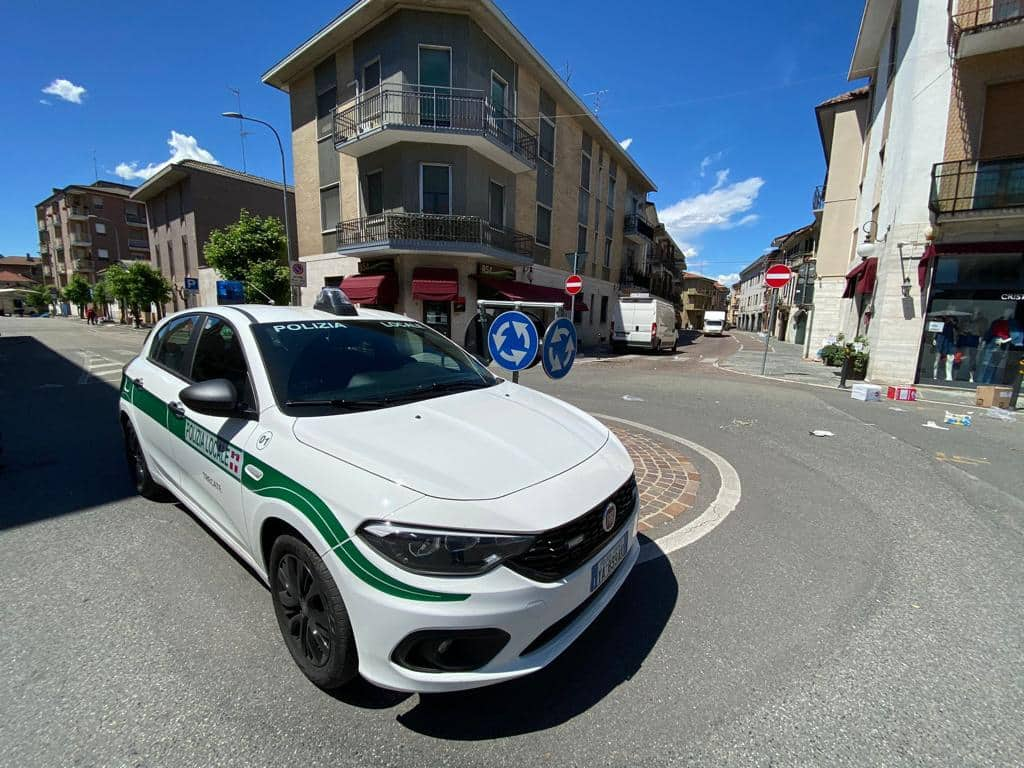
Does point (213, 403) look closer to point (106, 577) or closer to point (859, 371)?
point (106, 577)

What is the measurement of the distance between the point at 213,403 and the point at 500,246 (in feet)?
53.0

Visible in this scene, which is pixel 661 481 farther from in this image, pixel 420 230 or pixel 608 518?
pixel 420 230

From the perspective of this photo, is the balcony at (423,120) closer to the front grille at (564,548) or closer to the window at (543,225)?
the window at (543,225)

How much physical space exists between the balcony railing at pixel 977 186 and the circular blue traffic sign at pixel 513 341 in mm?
12820

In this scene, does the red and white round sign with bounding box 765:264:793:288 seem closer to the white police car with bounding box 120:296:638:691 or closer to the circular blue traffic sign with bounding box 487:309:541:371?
the circular blue traffic sign with bounding box 487:309:541:371

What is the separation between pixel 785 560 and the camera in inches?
120

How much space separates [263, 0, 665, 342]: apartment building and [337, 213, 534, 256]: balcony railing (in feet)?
0.16

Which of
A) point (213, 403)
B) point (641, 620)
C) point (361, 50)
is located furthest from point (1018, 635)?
point (361, 50)

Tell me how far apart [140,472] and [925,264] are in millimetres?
16093

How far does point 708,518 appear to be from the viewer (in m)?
3.60

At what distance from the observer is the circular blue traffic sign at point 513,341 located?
3930 millimetres

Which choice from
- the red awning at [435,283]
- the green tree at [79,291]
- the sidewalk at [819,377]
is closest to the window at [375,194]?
the red awning at [435,283]

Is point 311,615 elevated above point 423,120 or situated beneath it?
situated beneath

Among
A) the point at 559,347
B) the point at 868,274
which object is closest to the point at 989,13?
the point at 868,274
